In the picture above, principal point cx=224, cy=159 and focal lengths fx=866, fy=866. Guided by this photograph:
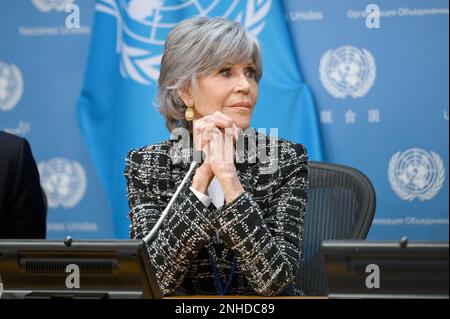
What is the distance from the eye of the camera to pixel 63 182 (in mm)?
3703

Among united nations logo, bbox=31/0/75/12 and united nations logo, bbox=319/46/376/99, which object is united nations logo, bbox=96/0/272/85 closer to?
united nations logo, bbox=31/0/75/12

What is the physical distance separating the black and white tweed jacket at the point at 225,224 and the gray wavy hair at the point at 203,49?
23cm

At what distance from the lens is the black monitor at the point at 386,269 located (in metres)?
1.55

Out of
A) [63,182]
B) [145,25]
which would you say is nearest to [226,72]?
[145,25]

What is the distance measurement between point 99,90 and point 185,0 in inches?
20.8

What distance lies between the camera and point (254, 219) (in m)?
2.27

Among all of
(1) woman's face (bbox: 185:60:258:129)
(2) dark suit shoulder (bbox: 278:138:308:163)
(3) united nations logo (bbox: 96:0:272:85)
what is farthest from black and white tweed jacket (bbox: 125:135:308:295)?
(3) united nations logo (bbox: 96:0:272:85)

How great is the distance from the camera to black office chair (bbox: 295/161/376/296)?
2.74 meters

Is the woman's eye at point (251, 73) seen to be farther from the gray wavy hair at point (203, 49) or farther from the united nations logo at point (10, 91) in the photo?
the united nations logo at point (10, 91)

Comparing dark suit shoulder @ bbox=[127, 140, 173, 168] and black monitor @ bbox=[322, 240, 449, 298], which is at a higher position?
dark suit shoulder @ bbox=[127, 140, 173, 168]

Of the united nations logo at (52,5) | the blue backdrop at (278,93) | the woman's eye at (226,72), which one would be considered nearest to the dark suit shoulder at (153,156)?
the woman's eye at (226,72)

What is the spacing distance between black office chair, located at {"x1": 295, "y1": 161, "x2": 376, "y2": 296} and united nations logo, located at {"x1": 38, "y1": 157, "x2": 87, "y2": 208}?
125 cm

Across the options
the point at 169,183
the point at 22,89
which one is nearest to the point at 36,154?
the point at 22,89
